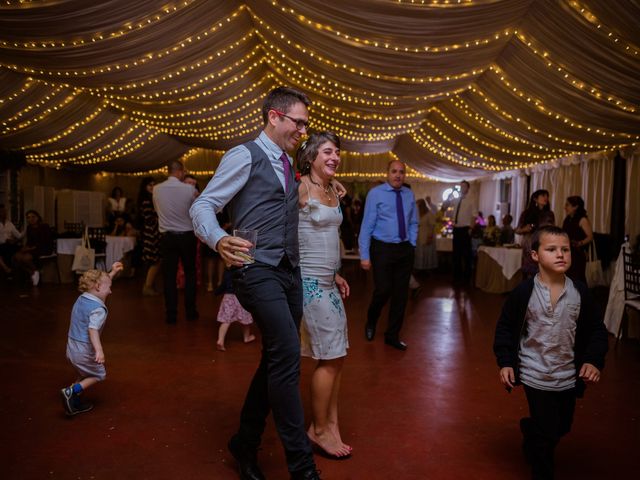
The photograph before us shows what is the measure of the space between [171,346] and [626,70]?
15.5 ft

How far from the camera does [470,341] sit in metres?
4.98

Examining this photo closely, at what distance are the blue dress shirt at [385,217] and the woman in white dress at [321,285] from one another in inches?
80.4

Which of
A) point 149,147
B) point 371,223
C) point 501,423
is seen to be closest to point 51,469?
point 501,423

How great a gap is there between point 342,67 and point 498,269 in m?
4.04

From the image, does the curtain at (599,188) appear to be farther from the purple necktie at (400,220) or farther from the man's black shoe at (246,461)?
the man's black shoe at (246,461)

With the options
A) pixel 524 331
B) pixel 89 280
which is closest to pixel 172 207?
pixel 89 280

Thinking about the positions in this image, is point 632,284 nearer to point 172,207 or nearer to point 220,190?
point 220,190

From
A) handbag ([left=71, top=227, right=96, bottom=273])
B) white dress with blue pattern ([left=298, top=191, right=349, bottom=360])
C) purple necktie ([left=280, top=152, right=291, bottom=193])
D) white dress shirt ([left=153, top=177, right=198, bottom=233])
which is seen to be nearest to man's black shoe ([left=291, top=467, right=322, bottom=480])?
white dress with blue pattern ([left=298, top=191, right=349, bottom=360])

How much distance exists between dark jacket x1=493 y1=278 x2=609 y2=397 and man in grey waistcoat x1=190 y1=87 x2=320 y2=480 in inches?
34.5

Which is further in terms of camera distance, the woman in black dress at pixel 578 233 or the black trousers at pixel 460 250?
the black trousers at pixel 460 250

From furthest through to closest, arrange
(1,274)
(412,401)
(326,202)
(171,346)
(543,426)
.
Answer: (1,274) → (171,346) → (412,401) → (326,202) → (543,426)

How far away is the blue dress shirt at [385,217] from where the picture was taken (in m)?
4.64

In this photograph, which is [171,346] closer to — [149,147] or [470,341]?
[470,341]

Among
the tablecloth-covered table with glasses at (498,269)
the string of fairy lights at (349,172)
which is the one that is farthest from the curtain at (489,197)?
the tablecloth-covered table with glasses at (498,269)
